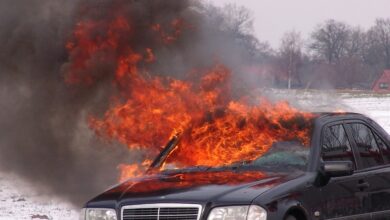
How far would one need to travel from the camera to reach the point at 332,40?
64688 millimetres

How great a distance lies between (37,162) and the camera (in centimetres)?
1609

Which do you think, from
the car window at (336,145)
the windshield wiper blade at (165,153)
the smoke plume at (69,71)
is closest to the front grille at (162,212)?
the windshield wiper blade at (165,153)

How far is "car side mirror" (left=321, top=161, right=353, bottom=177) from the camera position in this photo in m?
7.08

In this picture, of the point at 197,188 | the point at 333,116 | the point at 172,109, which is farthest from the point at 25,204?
the point at 197,188

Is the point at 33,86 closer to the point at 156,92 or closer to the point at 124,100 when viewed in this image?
the point at 124,100

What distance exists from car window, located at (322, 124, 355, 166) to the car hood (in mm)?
651

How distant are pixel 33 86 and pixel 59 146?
1.20m

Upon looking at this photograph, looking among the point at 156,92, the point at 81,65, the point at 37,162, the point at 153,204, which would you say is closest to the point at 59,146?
the point at 37,162

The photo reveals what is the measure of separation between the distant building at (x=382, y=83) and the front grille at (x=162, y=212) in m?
55.2

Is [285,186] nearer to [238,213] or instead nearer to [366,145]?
[238,213]

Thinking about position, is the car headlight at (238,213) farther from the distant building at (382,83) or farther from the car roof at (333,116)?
the distant building at (382,83)

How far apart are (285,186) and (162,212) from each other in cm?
101

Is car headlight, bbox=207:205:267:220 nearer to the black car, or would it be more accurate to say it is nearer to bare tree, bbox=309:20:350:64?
the black car

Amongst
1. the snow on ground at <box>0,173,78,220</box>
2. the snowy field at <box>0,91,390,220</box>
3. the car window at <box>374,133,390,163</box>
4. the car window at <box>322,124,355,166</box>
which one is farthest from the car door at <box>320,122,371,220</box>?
the snow on ground at <box>0,173,78,220</box>
